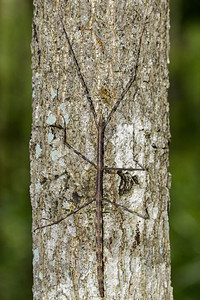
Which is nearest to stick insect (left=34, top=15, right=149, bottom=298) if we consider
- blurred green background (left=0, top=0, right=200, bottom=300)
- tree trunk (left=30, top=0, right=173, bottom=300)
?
tree trunk (left=30, top=0, right=173, bottom=300)
